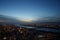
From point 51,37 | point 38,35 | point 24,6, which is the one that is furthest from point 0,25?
point 51,37

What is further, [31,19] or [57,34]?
[31,19]

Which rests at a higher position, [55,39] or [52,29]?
[52,29]

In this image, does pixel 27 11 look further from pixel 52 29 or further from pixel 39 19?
pixel 52 29

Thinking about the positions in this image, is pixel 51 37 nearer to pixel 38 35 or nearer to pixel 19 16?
pixel 38 35

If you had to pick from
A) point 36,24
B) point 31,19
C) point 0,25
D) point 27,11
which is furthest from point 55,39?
point 0,25

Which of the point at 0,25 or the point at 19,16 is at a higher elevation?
the point at 19,16

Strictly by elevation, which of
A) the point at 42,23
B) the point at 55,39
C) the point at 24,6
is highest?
the point at 24,6
